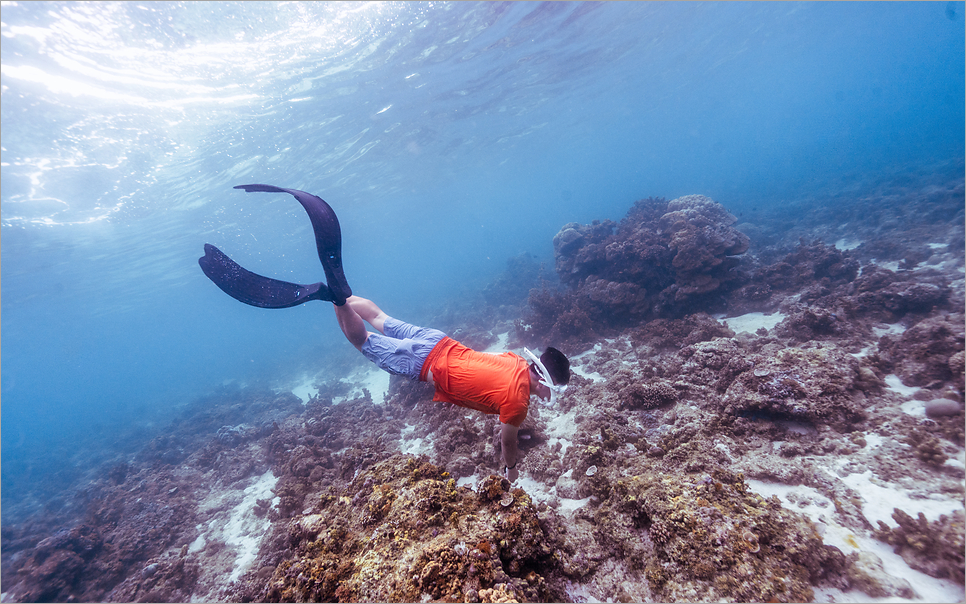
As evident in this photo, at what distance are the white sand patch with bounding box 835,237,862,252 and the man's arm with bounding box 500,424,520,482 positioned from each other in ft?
52.3

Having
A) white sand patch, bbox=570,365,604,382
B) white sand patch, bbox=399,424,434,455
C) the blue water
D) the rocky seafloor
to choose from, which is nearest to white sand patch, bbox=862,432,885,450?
the rocky seafloor

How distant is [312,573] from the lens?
94.2 inches

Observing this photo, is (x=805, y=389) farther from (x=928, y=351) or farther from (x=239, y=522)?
(x=239, y=522)

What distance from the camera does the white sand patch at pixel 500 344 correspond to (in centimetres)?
1315

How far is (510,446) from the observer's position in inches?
159

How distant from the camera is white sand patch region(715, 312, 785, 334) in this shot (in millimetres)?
8062

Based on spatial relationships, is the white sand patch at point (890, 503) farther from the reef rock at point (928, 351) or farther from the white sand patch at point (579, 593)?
the white sand patch at point (579, 593)

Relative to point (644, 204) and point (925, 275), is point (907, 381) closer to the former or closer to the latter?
point (925, 275)

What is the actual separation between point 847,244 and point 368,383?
21.2 meters

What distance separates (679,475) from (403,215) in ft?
189

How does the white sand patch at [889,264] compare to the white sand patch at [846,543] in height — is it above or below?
above

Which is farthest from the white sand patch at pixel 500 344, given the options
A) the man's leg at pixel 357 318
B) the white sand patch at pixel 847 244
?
the white sand patch at pixel 847 244

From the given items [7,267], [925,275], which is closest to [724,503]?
[925,275]

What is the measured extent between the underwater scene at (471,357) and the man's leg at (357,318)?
0.21ft
